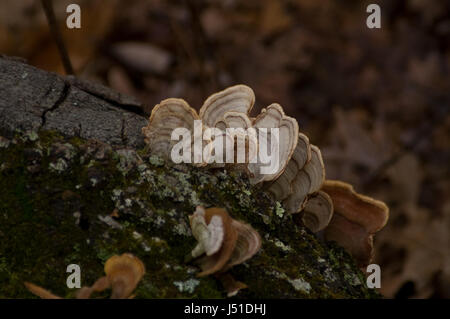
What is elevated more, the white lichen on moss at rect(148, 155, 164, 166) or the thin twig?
the thin twig

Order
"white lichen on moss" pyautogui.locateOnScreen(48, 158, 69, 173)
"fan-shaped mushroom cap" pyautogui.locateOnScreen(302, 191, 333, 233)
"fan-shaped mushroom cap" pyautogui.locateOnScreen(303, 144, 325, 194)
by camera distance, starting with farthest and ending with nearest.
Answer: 1. "fan-shaped mushroom cap" pyautogui.locateOnScreen(302, 191, 333, 233)
2. "fan-shaped mushroom cap" pyautogui.locateOnScreen(303, 144, 325, 194)
3. "white lichen on moss" pyautogui.locateOnScreen(48, 158, 69, 173)

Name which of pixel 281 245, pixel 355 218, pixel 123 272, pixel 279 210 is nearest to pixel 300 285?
pixel 281 245

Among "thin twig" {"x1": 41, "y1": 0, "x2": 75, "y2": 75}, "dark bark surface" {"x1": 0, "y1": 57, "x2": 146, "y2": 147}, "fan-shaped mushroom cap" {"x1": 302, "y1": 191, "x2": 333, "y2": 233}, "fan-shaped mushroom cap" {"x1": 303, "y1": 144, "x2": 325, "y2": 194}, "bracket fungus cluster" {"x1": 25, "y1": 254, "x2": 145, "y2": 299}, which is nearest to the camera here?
"bracket fungus cluster" {"x1": 25, "y1": 254, "x2": 145, "y2": 299}

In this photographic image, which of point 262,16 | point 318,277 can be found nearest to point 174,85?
point 262,16

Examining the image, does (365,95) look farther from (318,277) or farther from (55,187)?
(55,187)

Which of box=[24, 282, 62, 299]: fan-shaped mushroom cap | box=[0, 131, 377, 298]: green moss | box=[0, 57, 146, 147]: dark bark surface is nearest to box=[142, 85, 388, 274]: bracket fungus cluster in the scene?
box=[0, 131, 377, 298]: green moss

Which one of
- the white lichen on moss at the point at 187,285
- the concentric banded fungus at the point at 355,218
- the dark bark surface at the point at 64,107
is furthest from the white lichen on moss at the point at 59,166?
the concentric banded fungus at the point at 355,218

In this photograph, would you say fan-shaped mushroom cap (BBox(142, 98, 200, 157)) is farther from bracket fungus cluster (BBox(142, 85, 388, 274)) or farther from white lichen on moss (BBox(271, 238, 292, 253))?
white lichen on moss (BBox(271, 238, 292, 253))

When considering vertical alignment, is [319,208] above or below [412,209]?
below
